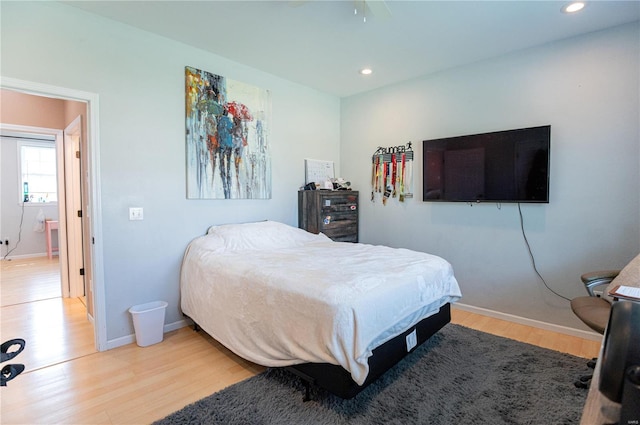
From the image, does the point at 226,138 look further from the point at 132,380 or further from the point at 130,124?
the point at 132,380

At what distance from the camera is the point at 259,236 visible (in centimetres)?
317

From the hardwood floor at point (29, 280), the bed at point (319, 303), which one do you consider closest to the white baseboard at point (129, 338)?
the bed at point (319, 303)

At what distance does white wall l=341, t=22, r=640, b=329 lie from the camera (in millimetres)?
2609

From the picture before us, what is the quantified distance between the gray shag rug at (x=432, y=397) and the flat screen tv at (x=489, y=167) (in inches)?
58.0

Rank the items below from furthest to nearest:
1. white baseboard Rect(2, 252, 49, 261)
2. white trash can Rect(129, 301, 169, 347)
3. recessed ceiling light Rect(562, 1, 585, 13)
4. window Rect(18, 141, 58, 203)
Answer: window Rect(18, 141, 58, 203), white baseboard Rect(2, 252, 49, 261), white trash can Rect(129, 301, 169, 347), recessed ceiling light Rect(562, 1, 585, 13)

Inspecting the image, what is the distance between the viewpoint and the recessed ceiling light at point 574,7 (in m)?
2.28

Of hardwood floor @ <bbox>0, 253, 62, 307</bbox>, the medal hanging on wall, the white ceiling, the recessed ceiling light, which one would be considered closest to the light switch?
the white ceiling

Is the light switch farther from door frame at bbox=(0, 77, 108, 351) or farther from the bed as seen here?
the bed

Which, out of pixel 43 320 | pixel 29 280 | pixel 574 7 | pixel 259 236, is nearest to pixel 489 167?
pixel 574 7

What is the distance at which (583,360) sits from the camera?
2363 mm

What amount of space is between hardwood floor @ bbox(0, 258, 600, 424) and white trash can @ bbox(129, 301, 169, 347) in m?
0.06

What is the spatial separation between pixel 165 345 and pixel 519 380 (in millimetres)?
2721

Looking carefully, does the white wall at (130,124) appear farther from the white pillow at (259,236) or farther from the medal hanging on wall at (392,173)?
the medal hanging on wall at (392,173)

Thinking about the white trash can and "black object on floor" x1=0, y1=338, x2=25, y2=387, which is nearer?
"black object on floor" x1=0, y1=338, x2=25, y2=387
